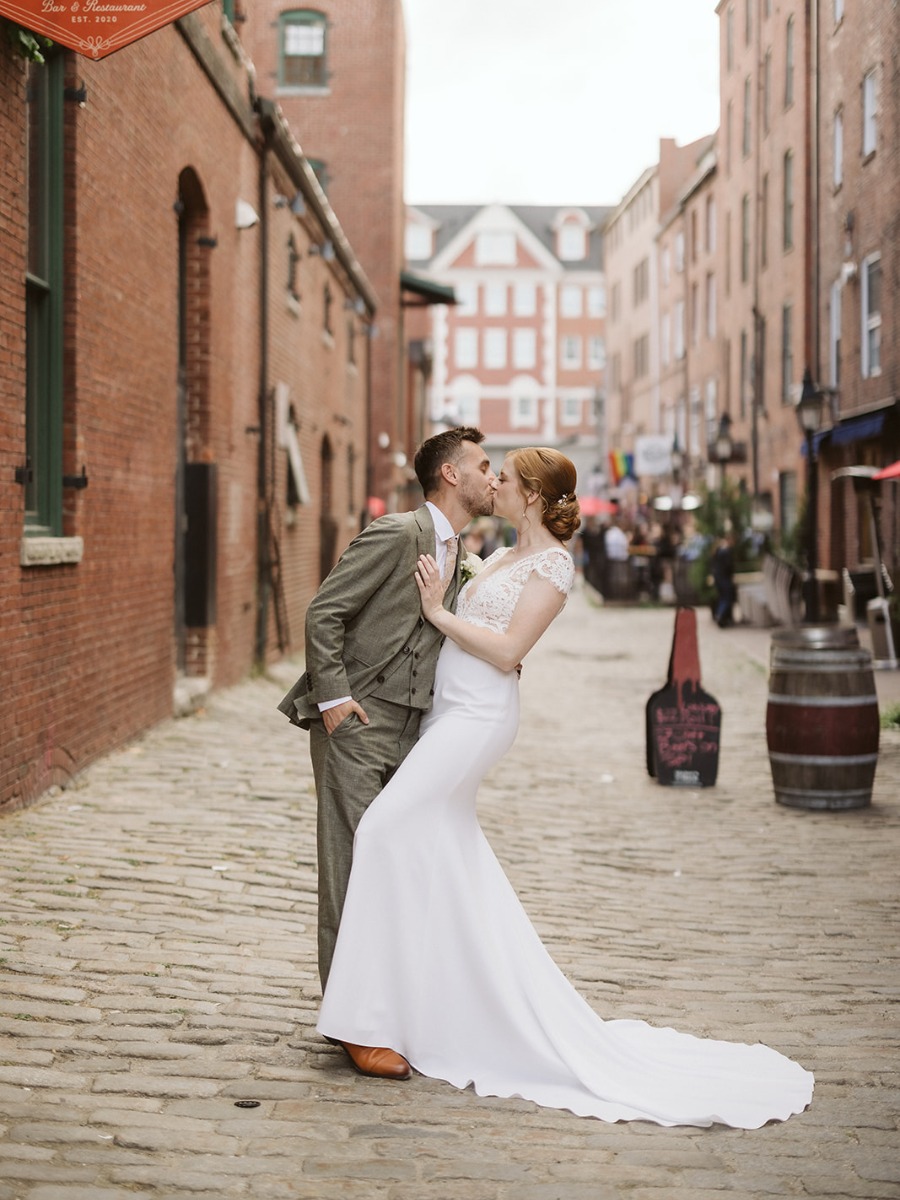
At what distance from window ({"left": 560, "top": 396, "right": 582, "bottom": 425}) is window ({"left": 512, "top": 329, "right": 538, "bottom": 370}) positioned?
2.91 meters

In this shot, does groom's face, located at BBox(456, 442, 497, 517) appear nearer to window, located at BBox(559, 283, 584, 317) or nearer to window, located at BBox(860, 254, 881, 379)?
window, located at BBox(860, 254, 881, 379)

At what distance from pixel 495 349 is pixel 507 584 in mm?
79753

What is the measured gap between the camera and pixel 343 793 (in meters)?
4.68

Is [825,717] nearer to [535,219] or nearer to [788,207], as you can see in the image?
[788,207]

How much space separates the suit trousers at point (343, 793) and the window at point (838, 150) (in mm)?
24306

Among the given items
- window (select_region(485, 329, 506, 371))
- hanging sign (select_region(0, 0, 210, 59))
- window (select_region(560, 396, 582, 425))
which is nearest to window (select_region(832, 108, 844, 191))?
hanging sign (select_region(0, 0, 210, 59))

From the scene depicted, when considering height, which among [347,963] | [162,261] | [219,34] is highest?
[219,34]

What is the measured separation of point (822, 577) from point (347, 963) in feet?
66.8

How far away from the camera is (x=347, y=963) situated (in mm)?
4523

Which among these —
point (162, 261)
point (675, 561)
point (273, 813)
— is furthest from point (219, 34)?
point (675, 561)

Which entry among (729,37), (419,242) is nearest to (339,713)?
(729,37)

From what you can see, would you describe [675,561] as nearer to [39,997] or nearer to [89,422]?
[89,422]

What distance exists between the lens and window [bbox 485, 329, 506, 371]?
83.0 meters

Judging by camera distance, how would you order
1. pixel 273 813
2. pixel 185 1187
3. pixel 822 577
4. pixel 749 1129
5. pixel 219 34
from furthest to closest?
pixel 822 577, pixel 219 34, pixel 273 813, pixel 749 1129, pixel 185 1187
